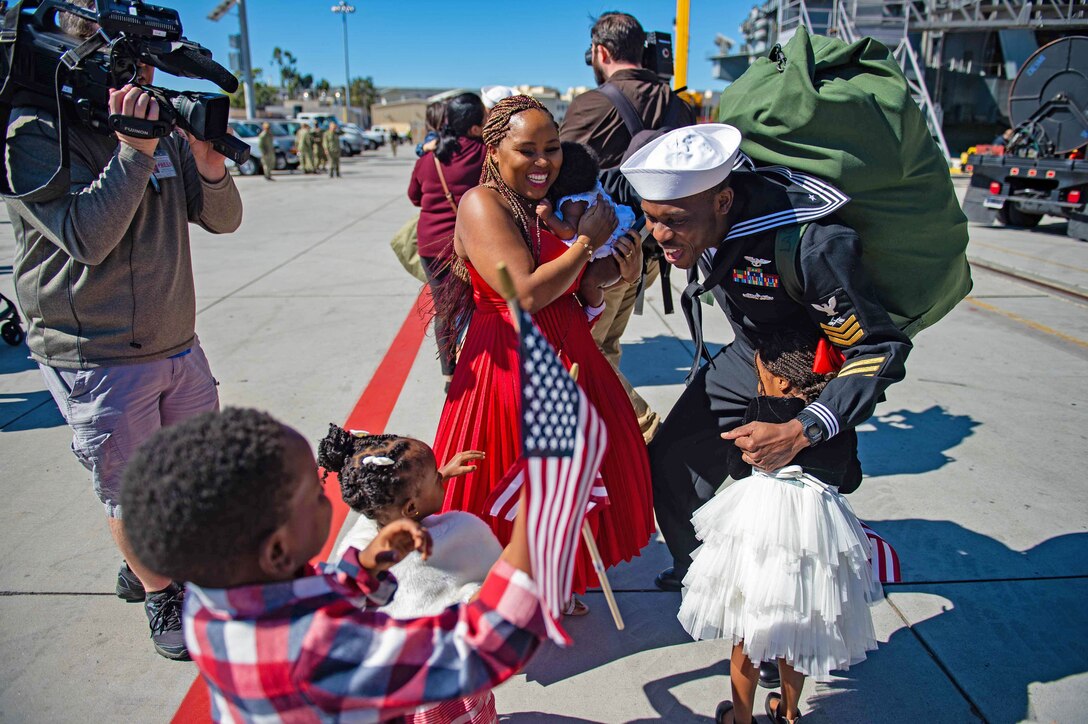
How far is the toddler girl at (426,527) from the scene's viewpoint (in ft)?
6.05

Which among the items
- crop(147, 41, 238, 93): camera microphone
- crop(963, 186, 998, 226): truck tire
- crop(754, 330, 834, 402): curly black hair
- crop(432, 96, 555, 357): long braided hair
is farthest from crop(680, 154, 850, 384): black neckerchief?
crop(963, 186, 998, 226): truck tire

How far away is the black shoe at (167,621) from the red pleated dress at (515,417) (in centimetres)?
105

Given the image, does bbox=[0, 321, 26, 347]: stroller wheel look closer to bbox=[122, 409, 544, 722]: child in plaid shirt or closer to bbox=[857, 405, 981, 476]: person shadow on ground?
bbox=[122, 409, 544, 722]: child in plaid shirt

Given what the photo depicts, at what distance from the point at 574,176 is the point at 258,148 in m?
23.1

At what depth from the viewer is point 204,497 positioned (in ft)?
3.80

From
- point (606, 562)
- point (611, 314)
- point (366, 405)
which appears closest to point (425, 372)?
point (366, 405)

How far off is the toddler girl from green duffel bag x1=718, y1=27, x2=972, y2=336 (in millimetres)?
1170

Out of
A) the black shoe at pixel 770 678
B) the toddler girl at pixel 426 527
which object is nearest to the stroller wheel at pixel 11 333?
the toddler girl at pixel 426 527

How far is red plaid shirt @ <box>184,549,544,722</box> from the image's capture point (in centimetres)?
118

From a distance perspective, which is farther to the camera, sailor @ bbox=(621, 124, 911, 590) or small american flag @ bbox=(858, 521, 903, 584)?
small american flag @ bbox=(858, 521, 903, 584)

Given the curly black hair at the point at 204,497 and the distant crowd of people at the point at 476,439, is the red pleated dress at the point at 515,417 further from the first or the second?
the curly black hair at the point at 204,497

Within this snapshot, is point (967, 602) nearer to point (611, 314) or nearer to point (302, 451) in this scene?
point (611, 314)

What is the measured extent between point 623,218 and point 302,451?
165cm

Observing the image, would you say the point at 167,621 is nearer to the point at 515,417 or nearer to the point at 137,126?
the point at 515,417
